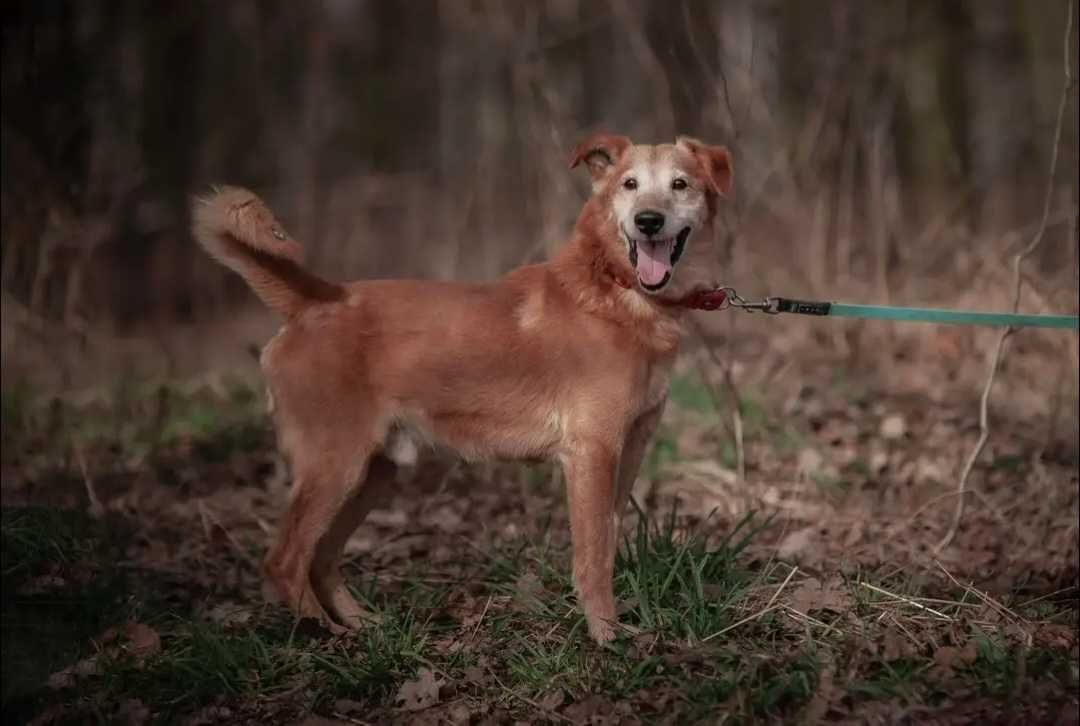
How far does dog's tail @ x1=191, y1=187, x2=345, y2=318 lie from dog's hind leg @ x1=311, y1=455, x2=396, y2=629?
0.77 m

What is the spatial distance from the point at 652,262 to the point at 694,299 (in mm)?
294

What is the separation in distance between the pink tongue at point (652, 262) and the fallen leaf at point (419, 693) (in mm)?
1680

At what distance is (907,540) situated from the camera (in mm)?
5758

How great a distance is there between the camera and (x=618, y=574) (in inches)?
183

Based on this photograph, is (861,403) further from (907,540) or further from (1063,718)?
(1063,718)

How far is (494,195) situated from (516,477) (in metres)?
6.05

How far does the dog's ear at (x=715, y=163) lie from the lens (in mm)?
4785

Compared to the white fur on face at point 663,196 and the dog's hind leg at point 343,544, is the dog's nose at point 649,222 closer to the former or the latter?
the white fur on face at point 663,196

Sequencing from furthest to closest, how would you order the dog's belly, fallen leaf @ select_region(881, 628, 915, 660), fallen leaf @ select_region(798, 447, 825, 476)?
fallen leaf @ select_region(798, 447, 825, 476), the dog's belly, fallen leaf @ select_region(881, 628, 915, 660)

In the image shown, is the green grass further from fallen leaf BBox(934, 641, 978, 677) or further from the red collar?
the red collar

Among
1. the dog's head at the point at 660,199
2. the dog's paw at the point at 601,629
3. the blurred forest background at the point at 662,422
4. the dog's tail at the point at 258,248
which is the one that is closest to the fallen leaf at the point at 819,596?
the blurred forest background at the point at 662,422

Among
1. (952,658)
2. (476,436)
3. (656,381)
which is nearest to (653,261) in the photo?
(656,381)

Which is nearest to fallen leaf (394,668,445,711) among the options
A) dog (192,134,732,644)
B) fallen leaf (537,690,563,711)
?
fallen leaf (537,690,563,711)

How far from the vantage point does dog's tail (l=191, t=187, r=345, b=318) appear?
4.62m
